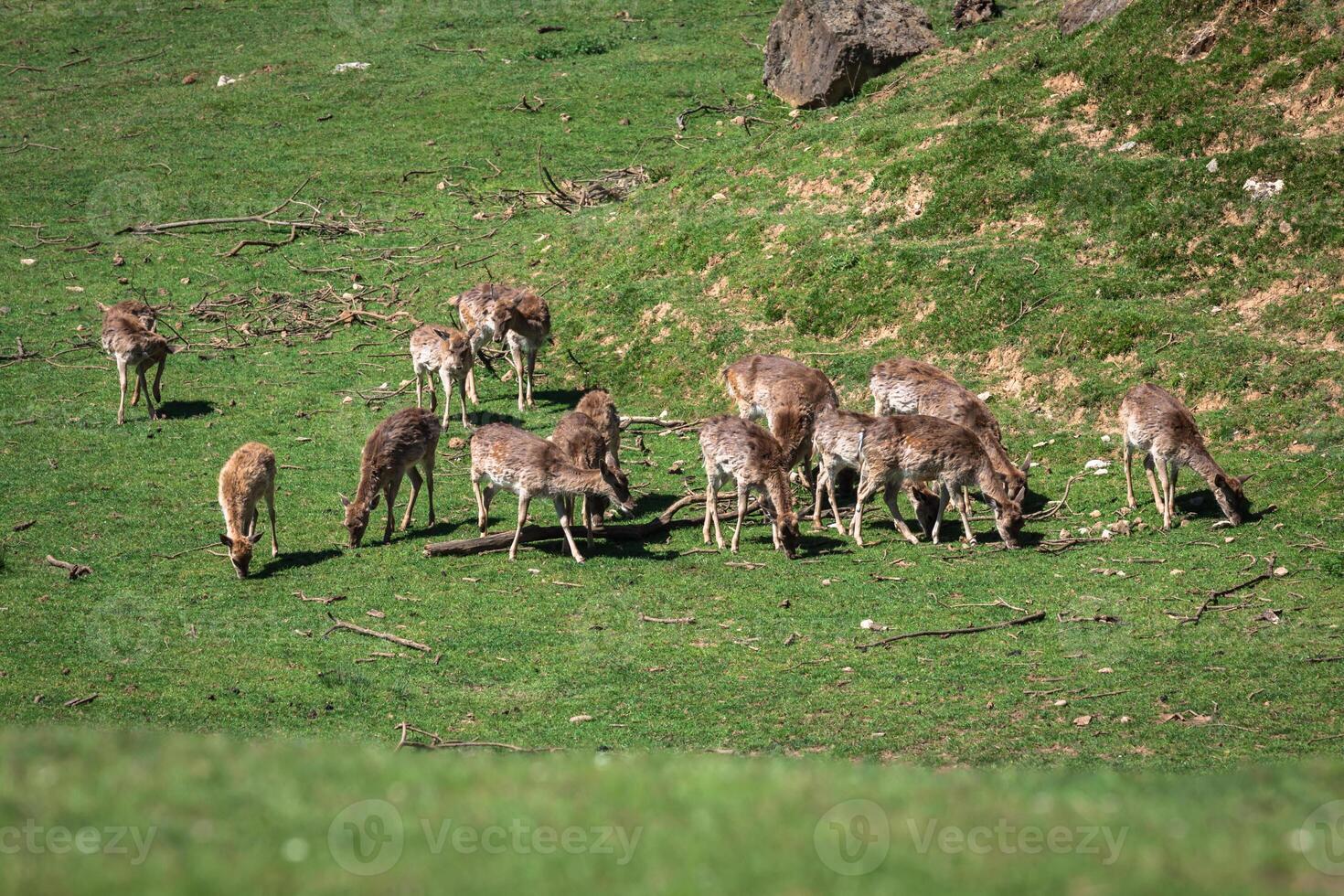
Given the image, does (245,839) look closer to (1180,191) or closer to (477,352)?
(477,352)

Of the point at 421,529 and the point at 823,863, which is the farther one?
the point at 421,529

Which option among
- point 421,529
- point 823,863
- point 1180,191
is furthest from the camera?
point 1180,191

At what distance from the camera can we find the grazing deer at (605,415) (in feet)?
57.2

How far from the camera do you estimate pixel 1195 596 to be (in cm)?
1370

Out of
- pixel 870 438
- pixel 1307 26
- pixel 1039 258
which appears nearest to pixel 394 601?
pixel 870 438

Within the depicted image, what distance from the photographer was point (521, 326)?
70.6ft

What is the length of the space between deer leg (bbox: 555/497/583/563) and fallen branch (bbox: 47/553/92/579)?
18.2 ft

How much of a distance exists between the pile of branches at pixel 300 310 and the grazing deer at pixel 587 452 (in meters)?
8.94

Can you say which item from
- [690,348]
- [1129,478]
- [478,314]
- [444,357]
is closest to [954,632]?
[1129,478]

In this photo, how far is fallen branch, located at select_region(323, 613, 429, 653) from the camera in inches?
514

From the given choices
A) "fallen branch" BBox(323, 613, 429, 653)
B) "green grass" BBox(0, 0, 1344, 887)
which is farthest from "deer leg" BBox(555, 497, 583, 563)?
"fallen branch" BBox(323, 613, 429, 653)

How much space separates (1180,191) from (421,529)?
1353cm

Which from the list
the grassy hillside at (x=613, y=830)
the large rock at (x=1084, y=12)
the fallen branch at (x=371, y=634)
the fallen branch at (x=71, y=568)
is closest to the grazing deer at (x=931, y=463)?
the fallen branch at (x=371, y=634)

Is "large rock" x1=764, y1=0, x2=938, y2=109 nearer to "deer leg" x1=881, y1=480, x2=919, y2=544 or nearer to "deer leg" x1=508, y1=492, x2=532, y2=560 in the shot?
"deer leg" x1=881, y1=480, x2=919, y2=544
